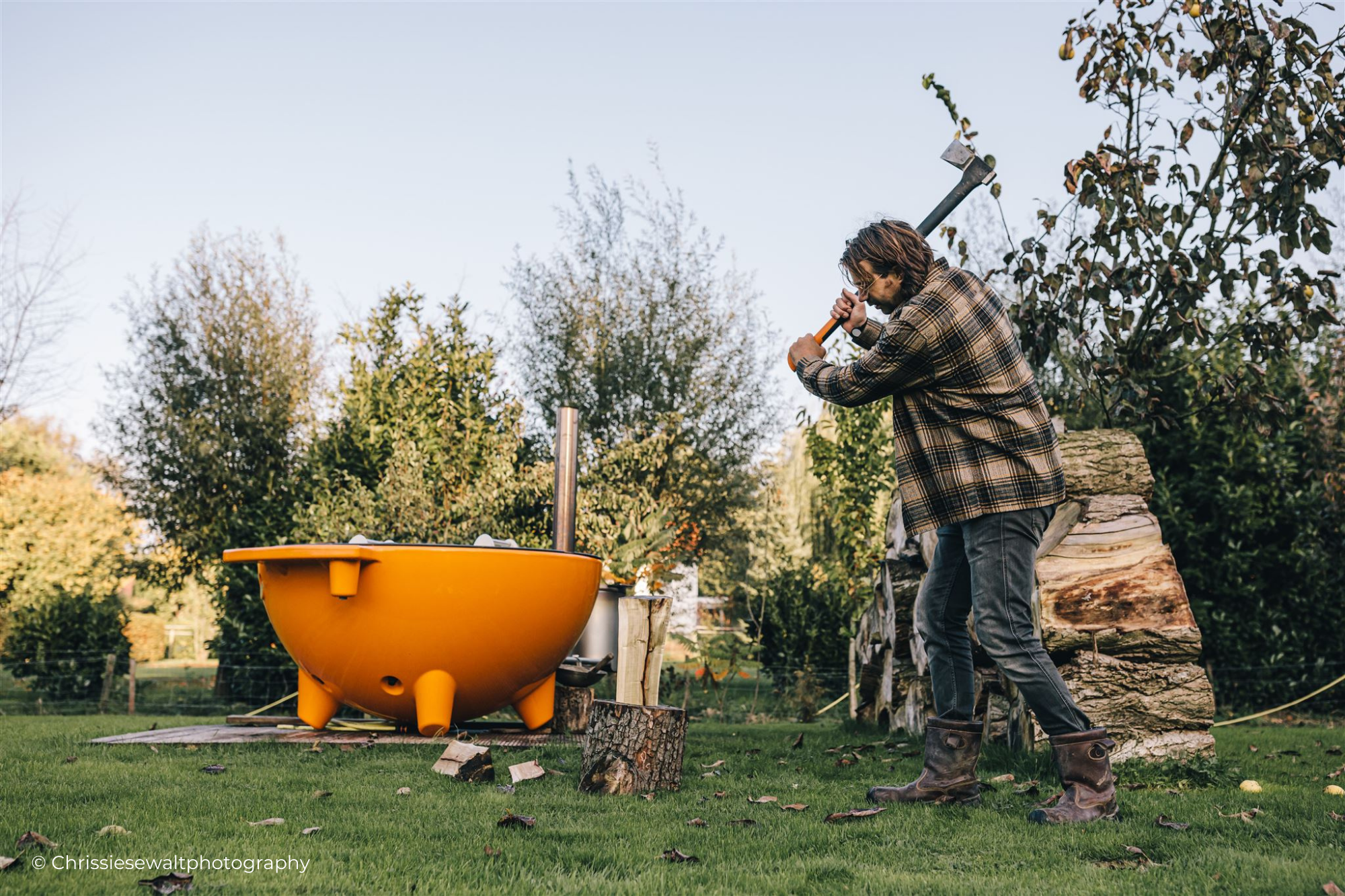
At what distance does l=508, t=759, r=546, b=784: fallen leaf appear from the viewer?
306cm

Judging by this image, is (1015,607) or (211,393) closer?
(1015,607)

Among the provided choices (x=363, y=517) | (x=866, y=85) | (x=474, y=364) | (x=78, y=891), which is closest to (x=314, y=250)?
(x=474, y=364)

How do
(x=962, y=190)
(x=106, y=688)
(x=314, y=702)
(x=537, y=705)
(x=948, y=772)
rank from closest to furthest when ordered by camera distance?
(x=948, y=772) < (x=962, y=190) < (x=314, y=702) < (x=537, y=705) < (x=106, y=688)

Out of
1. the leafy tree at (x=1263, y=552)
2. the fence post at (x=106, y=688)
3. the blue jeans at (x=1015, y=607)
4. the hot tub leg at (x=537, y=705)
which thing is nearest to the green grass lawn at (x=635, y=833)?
the blue jeans at (x=1015, y=607)

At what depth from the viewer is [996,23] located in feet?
21.4

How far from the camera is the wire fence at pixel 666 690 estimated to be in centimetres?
740

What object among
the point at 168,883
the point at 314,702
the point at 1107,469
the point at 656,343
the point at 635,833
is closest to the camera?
the point at 168,883

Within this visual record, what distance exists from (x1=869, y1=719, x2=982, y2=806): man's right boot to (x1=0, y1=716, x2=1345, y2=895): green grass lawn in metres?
0.08

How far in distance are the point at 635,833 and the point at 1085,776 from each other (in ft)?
3.98

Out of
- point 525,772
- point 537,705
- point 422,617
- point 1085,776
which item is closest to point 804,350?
point 1085,776

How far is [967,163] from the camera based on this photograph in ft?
11.2

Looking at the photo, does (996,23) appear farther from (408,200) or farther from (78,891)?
(78,891)

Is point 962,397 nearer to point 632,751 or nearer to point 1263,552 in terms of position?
point 632,751

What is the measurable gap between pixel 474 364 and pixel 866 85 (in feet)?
14.3
